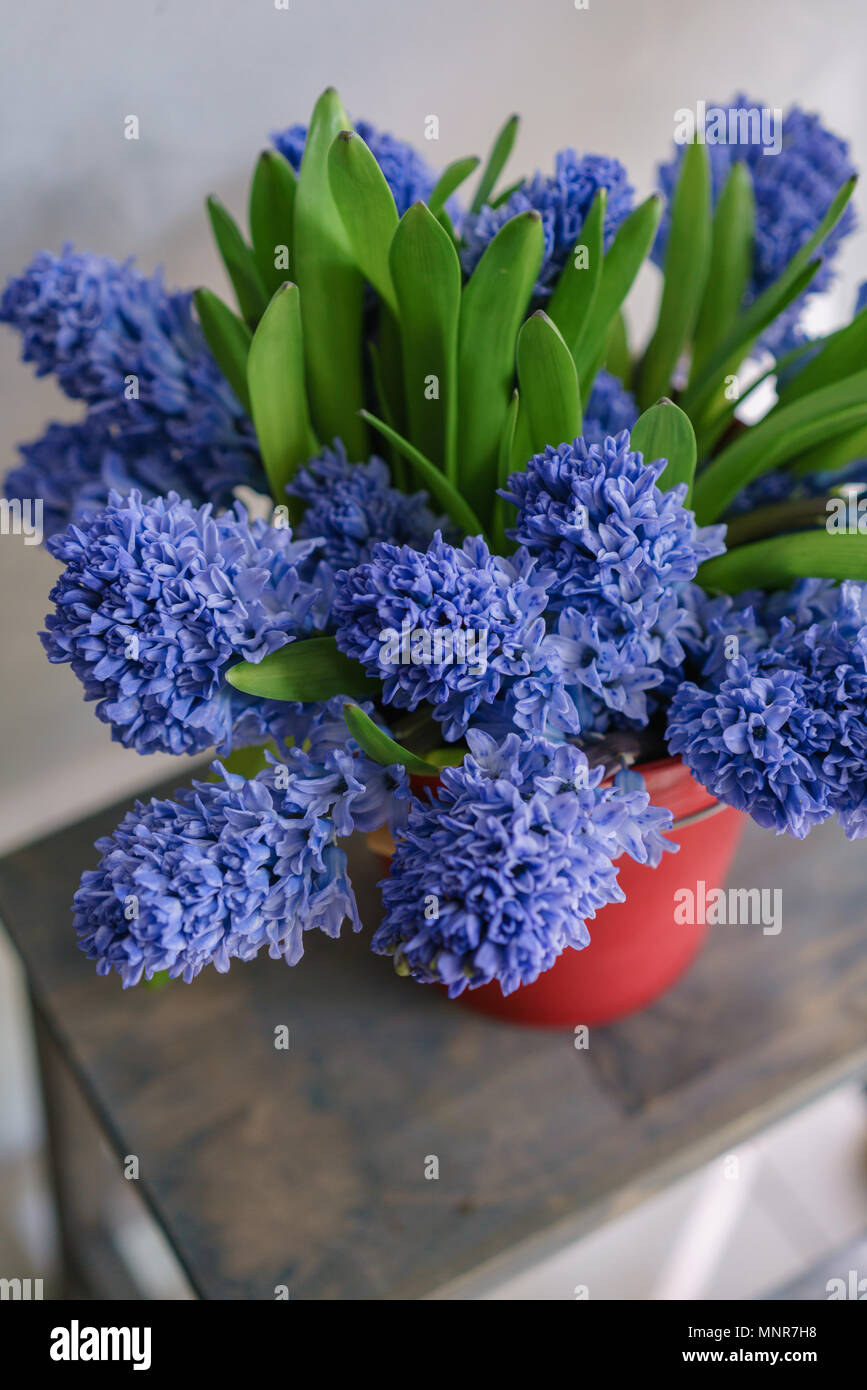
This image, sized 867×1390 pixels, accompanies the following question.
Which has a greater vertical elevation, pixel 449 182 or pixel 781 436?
pixel 449 182

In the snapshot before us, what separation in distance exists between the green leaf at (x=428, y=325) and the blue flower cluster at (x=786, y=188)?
0.58ft

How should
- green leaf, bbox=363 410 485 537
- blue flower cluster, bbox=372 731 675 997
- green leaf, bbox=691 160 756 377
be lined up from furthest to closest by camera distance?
green leaf, bbox=691 160 756 377 < green leaf, bbox=363 410 485 537 < blue flower cluster, bbox=372 731 675 997

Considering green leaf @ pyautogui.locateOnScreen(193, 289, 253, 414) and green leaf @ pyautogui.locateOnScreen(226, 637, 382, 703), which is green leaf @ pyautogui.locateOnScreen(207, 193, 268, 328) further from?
green leaf @ pyautogui.locateOnScreen(226, 637, 382, 703)

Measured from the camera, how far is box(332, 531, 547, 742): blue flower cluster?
0.32 meters

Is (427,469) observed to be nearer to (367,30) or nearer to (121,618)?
(121,618)

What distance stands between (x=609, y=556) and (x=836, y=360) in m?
0.16

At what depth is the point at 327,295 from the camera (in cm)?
42

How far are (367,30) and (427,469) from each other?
1.05 feet

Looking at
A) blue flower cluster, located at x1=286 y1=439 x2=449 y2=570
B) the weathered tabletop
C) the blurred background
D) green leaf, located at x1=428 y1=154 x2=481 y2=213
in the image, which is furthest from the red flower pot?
the blurred background

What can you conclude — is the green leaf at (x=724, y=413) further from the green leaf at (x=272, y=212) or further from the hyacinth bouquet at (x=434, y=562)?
the green leaf at (x=272, y=212)

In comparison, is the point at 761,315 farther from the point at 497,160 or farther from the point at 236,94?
the point at 236,94

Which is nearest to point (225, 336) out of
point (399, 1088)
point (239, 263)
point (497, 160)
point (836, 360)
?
point (239, 263)

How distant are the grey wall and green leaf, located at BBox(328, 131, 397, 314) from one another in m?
0.23

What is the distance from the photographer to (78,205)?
22.6 inches
